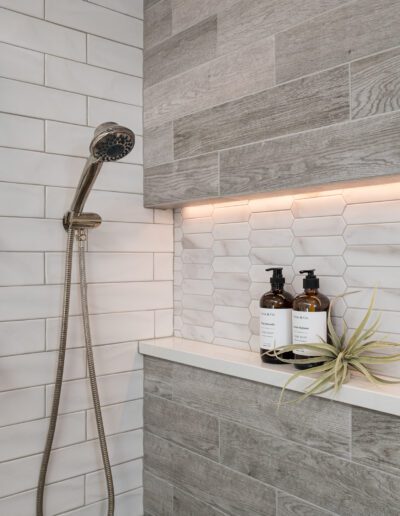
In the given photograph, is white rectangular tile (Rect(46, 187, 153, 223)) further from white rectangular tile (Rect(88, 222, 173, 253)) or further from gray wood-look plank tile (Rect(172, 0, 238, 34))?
gray wood-look plank tile (Rect(172, 0, 238, 34))

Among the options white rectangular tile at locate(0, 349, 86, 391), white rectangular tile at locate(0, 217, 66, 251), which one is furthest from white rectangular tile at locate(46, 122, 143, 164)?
white rectangular tile at locate(0, 349, 86, 391)

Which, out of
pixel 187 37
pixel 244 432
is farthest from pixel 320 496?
pixel 187 37

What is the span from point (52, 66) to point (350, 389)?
1.16 meters

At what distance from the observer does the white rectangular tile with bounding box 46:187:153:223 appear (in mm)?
1450

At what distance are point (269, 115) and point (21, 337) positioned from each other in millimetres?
873

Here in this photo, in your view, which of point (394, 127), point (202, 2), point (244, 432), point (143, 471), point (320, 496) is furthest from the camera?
point (143, 471)

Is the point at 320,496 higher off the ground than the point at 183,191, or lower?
lower

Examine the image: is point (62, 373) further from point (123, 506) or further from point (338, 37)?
point (338, 37)

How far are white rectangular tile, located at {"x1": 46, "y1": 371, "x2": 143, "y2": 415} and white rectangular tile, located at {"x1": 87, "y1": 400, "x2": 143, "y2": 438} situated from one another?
2 cm

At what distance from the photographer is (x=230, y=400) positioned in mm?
1316

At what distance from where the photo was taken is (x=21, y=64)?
4.58ft

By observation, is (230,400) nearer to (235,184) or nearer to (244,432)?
(244,432)

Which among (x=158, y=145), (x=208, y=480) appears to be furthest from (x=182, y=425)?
(x=158, y=145)

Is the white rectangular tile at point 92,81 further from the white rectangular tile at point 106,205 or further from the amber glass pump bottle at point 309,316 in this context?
the amber glass pump bottle at point 309,316
